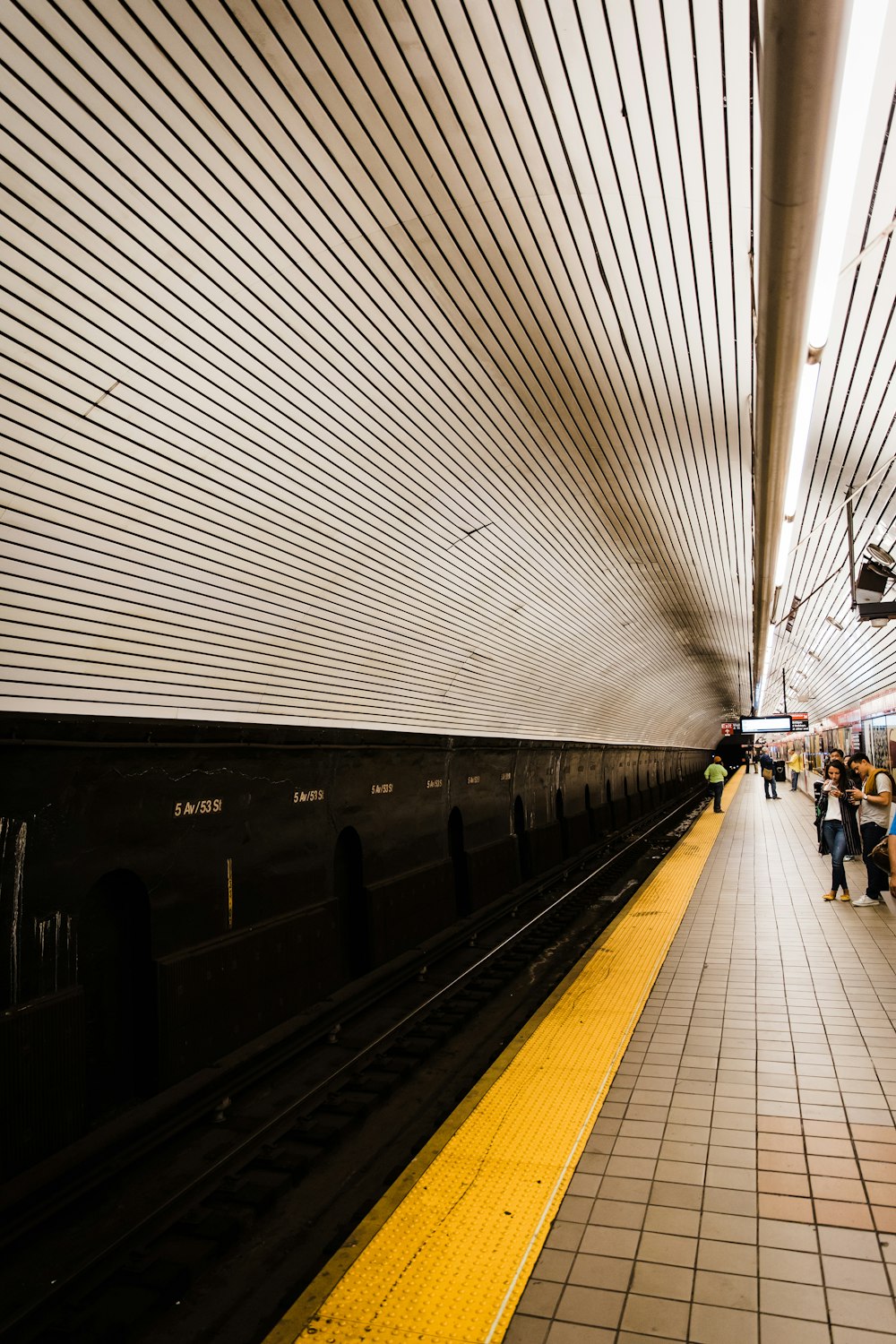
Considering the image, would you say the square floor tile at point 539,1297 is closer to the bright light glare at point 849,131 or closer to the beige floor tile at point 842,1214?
the beige floor tile at point 842,1214

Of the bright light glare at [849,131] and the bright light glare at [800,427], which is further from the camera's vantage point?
the bright light glare at [800,427]

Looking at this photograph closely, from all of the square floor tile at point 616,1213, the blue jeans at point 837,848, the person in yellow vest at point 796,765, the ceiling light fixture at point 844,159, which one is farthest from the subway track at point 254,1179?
the person in yellow vest at point 796,765

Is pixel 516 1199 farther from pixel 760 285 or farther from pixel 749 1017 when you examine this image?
pixel 760 285

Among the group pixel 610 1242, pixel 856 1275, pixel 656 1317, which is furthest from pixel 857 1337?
pixel 610 1242

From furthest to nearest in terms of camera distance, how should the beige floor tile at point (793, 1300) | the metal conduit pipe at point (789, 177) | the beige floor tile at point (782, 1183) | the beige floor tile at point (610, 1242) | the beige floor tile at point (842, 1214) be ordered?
1. the beige floor tile at point (782, 1183)
2. the beige floor tile at point (842, 1214)
3. the beige floor tile at point (610, 1242)
4. the beige floor tile at point (793, 1300)
5. the metal conduit pipe at point (789, 177)

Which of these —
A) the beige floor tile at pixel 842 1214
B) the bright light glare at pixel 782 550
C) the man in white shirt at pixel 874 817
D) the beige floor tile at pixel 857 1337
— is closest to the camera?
the beige floor tile at pixel 857 1337

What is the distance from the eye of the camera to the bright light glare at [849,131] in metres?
2.17

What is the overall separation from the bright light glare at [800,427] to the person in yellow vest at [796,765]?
24432mm

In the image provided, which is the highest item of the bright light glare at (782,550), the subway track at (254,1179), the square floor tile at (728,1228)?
the bright light glare at (782,550)

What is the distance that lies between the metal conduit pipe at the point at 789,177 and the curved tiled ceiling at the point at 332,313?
922 mm

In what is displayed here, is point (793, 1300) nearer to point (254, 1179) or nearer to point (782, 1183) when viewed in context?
point (782, 1183)

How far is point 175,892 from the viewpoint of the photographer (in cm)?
581

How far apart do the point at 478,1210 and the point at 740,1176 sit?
1095 millimetres

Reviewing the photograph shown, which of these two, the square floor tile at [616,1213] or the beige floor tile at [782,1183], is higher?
the square floor tile at [616,1213]
